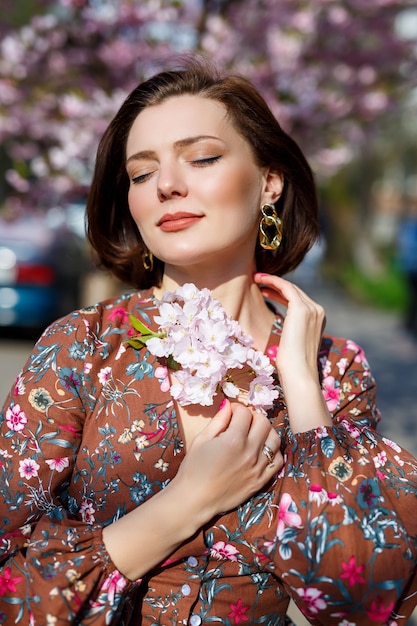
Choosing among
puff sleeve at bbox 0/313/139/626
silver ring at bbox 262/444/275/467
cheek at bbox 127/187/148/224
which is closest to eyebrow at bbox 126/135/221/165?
cheek at bbox 127/187/148/224

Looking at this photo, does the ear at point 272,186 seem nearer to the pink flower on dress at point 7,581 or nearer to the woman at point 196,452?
the woman at point 196,452

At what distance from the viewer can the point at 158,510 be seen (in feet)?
5.61

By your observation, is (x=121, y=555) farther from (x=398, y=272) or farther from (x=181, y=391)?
(x=398, y=272)

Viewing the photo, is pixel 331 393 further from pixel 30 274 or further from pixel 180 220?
pixel 30 274

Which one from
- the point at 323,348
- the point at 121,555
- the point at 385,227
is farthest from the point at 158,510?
the point at 385,227

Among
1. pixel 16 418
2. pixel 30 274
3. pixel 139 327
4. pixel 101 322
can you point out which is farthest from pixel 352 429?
pixel 30 274

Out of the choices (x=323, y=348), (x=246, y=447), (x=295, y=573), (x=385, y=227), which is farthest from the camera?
(x=385, y=227)

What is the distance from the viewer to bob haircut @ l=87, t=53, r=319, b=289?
2156 millimetres

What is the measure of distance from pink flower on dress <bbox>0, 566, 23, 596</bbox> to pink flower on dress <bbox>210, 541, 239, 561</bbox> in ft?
1.43

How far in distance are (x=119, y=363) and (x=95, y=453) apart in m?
0.23

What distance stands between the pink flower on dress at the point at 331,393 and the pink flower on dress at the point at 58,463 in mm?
703

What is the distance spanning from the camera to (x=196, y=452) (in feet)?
5.79

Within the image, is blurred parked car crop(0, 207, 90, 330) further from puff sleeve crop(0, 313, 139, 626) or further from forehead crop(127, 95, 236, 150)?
puff sleeve crop(0, 313, 139, 626)

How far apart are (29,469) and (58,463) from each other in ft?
0.22
